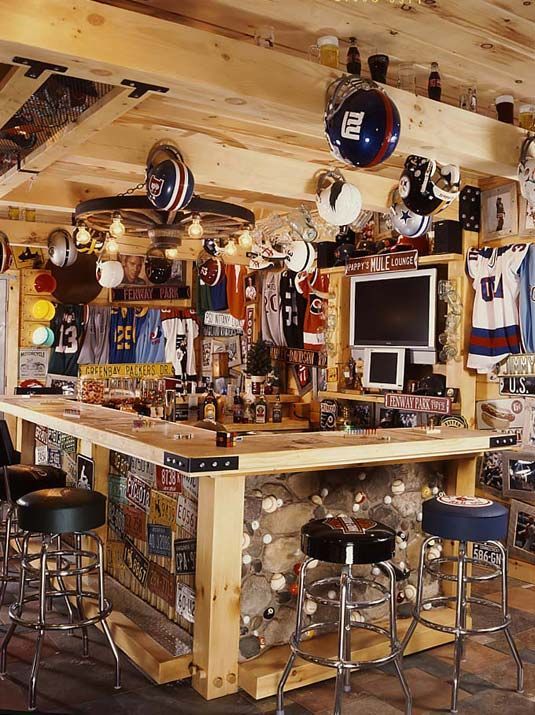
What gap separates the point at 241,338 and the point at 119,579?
4.86 m

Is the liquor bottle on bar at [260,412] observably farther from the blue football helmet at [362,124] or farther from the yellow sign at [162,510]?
the blue football helmet at [362,124]

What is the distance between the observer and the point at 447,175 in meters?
3.65

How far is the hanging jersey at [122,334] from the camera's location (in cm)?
916

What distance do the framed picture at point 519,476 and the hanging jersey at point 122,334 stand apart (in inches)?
213

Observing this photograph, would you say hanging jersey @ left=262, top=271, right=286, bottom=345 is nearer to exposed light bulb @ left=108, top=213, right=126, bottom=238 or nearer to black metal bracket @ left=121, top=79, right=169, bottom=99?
exposed light bulb @ left=108, top=213, right=126, bottom=238

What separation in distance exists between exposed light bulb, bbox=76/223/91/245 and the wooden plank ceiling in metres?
1.19

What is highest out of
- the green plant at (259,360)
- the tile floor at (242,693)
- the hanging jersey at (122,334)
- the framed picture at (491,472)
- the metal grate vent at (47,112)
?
the metal grate vent at (47,112)

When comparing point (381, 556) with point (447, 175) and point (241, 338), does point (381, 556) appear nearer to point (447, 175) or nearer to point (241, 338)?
point (447, 175)

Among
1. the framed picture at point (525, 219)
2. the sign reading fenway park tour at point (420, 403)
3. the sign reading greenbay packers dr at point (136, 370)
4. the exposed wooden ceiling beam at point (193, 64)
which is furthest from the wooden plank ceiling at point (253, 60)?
the sign reading greenbay packers dr at point (136, 370)

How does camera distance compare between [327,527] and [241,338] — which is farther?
[241,338]

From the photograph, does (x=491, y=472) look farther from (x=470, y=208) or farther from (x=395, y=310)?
(x=470, y=208)

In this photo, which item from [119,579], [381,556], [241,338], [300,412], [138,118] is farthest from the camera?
[241,338]

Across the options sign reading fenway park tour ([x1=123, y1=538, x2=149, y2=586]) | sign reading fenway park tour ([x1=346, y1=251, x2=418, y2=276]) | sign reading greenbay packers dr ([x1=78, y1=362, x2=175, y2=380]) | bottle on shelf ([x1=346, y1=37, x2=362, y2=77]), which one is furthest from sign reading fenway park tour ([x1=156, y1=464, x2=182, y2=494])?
sign reading greenbay packers dr ([x1=78, y1=362, x2=175, y2=380])

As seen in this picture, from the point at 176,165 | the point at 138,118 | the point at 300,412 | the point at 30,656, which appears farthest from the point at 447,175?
the point at 300,412
